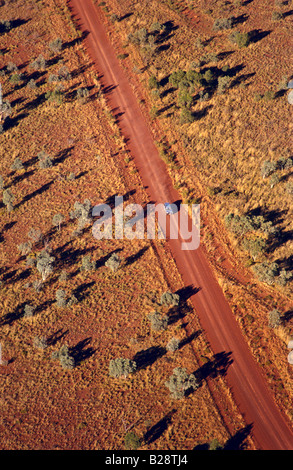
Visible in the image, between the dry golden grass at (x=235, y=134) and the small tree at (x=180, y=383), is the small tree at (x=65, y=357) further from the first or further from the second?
the dry golden grass at (x=235, y=134)

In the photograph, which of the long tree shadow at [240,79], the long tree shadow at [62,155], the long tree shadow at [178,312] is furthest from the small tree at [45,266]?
the long tree shadow at [240,79]

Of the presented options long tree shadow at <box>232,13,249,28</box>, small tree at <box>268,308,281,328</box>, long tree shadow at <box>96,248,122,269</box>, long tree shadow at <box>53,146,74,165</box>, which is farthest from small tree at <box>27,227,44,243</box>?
long tree shadow at <box>232,13,249,28</box>

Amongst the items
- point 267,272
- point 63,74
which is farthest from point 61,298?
point 63,74

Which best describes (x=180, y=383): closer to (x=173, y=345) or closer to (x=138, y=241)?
(x=173, y=345)

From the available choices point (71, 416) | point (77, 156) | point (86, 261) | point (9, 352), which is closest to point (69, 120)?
point (77, 156)

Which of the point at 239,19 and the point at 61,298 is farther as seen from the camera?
the point at 239,19

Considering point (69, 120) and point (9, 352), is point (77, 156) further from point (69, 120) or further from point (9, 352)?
point (9, 352)
